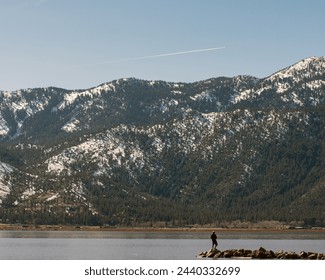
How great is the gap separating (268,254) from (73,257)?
40210 millimetres

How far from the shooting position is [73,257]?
140 metres

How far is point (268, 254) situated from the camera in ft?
386
